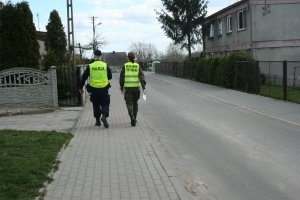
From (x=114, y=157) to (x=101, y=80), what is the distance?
160 inches

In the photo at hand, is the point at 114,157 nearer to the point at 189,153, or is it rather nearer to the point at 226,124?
the point at 189,153

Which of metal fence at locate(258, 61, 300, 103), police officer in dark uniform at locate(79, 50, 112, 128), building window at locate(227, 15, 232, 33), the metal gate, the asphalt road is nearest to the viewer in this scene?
the asphalt road

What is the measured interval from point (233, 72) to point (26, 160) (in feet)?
64.6

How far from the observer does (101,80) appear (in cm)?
1204

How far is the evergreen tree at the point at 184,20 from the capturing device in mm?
49594

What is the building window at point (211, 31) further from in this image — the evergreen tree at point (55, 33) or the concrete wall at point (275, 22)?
the evergreen tree at point (55, 33)

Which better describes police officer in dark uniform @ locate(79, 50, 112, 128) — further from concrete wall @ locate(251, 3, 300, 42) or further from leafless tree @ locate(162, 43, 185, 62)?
leafless tree @ locate(162, 43, 185, 62)

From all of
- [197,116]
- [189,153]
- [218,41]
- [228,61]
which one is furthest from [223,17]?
[189,153]

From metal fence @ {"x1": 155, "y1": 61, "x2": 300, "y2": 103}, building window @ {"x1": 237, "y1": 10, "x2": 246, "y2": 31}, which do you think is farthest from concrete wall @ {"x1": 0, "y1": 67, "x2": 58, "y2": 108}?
building window @ {"x1": 237, "y1": 10, "x2": 246, "y2": 31}

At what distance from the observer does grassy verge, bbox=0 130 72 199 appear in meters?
5.88

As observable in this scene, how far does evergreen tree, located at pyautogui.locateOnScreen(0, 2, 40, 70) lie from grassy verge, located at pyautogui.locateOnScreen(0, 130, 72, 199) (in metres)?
7.48

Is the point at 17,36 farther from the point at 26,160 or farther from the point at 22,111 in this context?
the point at 26,160

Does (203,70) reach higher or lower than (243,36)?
lower

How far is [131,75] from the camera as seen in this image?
41.0 ft
